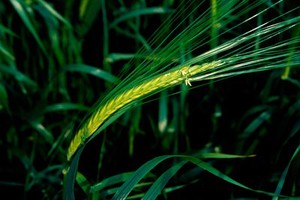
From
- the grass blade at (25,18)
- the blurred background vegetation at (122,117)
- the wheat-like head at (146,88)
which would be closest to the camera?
the wheat-like head at (146,88)

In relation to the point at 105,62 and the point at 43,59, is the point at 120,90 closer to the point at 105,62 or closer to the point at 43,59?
the point at 105,62

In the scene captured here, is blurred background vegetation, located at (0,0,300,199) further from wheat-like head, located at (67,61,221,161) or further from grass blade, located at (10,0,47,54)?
wheat-like head, located at (67,61,221,161)

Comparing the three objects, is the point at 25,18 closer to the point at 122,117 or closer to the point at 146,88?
the point at 122,117

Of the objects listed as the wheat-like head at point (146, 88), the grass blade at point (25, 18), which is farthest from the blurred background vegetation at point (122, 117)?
the wheat-like head at point (146, 88)

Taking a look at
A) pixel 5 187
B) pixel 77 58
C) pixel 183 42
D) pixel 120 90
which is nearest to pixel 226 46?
pixel 183 42

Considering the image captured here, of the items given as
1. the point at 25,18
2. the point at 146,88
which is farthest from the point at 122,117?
the point at 146,88

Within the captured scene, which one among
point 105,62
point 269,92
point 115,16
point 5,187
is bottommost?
point 5,187

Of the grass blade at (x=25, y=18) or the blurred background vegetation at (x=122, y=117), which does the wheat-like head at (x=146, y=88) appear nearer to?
the blurred background vegetation at (x=122, y=117)

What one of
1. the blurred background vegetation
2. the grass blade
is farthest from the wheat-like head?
the grass blade
